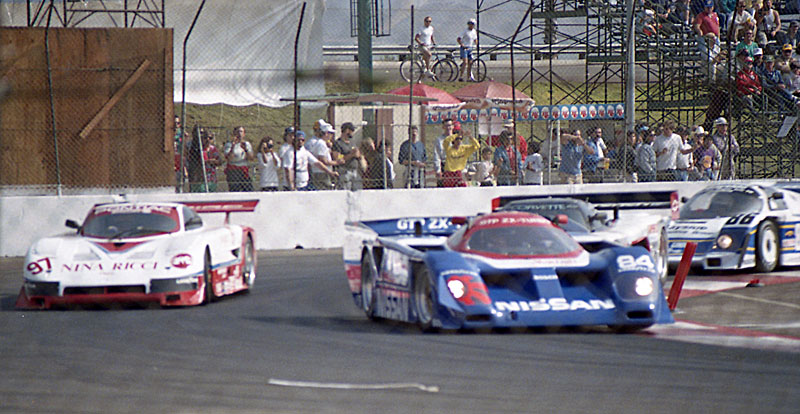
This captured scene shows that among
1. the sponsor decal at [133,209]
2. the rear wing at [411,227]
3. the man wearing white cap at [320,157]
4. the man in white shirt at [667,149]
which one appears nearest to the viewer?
the rear wing at [411,227]

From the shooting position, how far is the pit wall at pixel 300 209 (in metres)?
17.9

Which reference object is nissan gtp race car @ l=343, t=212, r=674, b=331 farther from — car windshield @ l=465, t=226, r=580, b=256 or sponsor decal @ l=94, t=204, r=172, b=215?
sponsor decal @ l=94, t=204, r=172, b=215

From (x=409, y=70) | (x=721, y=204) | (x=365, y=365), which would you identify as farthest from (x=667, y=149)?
(x=409, y=70)

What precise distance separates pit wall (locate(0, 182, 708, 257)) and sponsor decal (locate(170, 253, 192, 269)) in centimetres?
640

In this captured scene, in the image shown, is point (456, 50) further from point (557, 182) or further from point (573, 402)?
point (573, 402)

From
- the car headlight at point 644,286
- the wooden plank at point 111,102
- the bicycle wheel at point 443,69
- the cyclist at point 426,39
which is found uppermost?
the cyclist at point 426,39

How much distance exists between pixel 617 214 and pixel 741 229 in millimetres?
1924

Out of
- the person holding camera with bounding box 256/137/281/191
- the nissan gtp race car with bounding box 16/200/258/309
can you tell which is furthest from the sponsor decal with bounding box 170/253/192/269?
the person holding camera with bounding box 256/137/281/191

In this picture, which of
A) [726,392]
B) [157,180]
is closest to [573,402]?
[726,392]

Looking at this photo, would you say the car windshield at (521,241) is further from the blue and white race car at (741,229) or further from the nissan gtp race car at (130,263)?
the blue and white race car at (741,229)

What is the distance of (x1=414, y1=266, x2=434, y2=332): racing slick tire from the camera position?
9.40m

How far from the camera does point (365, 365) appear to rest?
7945mm

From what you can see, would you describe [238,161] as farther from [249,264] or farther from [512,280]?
[512,280]

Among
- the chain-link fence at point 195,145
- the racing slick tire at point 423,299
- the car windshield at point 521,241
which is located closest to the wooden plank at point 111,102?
the chain-link fence at point 195,145
